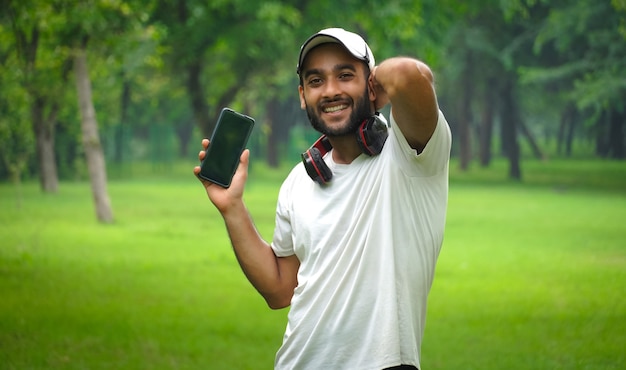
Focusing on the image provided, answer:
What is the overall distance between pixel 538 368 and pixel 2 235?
11.9 m

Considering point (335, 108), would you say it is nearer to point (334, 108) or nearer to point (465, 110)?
point (334, 108)

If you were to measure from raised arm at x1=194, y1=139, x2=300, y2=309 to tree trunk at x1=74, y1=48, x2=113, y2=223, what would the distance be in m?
16.0

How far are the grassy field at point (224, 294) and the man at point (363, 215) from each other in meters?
4.54

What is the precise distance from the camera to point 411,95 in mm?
2998

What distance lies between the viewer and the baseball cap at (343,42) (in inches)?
129

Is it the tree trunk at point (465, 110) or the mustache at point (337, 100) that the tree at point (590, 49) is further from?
the mustache at point (337, 100)

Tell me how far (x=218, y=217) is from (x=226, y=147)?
62.4ft

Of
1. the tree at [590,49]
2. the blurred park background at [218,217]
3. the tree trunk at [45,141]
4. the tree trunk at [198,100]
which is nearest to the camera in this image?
the blurred park background at [218,217]

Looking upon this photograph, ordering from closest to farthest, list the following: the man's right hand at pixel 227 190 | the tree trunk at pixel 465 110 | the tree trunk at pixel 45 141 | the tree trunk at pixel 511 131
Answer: the man's right hand at pixel 227 190, the tree trunk at pixel 45 141, the tree trunk at pixel 511 131, the tree trunk at pixel 465 110

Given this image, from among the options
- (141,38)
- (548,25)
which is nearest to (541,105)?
(548,25)

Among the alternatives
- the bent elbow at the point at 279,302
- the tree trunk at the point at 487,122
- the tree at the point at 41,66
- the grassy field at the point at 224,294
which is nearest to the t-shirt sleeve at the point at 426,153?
the bent elbow at the point at 279,302

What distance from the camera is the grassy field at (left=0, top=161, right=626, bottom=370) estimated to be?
26.6ft

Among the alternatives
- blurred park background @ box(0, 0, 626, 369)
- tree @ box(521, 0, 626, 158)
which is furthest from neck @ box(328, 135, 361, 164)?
tree @ box(521, 0, 626, 158)

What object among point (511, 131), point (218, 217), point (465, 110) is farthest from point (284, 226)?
point (465, 110)
